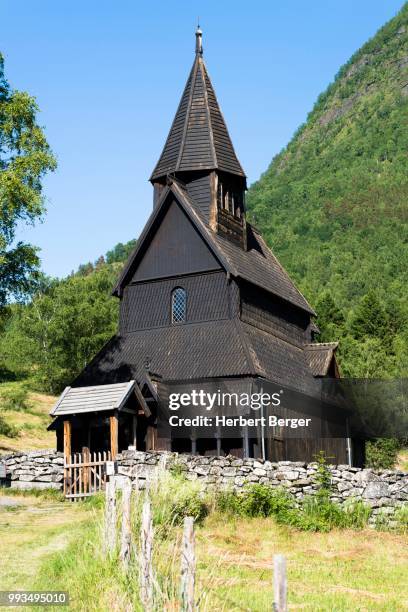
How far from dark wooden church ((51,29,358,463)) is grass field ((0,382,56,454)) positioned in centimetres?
1060

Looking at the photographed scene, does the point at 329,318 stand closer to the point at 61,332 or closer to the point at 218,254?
the point at 61,332

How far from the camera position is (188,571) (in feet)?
32.2

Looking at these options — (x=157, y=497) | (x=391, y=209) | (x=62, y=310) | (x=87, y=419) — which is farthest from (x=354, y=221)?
(x=157, y=497)

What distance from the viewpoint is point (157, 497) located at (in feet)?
62.7

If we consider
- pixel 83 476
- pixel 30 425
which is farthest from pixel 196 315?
pixel 30 425

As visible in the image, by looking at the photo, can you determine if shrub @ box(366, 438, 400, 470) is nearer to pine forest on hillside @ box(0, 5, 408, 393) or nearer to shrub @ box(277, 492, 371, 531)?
pine forest on hillside @ box(0, 5, 408, 393)

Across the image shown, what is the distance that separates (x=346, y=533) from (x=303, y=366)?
1478 cm

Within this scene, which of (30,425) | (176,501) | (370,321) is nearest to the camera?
(176,501)

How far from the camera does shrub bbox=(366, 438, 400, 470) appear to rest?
150 feet

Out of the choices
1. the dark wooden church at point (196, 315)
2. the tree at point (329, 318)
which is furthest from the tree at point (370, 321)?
the dark wooden church at point (196, 315)

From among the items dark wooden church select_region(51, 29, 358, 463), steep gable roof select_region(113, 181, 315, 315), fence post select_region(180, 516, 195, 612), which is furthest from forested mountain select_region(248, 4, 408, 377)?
fence post select_region(180, 516, 195, 612)

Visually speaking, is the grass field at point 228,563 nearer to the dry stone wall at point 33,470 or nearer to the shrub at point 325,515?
the shrub at point 325,515

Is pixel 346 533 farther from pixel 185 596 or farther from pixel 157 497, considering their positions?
pixel 185 596

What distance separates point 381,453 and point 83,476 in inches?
935
